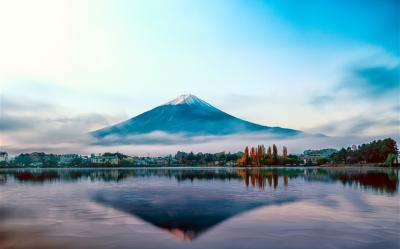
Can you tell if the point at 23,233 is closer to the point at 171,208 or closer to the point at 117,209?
the point at 117,209

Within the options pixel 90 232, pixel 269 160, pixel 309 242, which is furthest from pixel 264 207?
pixel 269 160

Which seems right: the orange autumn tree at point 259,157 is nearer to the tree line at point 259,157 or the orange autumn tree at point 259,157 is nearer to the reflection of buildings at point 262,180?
the tree line at point 259,157

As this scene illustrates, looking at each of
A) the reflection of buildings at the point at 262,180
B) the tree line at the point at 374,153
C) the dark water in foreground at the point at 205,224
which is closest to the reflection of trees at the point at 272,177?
the reflection of buildings at the point at 262,180

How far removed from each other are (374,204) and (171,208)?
1341 centimetres

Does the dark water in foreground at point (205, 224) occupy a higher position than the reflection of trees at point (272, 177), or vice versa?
the dark water in foreground at point (205, 224)

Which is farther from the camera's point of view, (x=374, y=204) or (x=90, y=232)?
(x=374, y=204)

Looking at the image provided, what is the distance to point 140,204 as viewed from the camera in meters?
25.5

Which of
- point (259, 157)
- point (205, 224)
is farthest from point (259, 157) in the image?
point (205, 224)

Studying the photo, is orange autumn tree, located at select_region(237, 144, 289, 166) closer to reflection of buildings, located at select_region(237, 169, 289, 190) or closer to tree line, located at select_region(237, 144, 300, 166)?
tree line, located at select_region(237, 144, 300, 166)

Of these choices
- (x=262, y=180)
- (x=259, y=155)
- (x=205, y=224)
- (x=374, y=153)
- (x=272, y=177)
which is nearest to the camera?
(x=205, y=224)

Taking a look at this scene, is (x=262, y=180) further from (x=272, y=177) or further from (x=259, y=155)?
(x=259, y=155)

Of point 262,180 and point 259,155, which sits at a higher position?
point 259,155

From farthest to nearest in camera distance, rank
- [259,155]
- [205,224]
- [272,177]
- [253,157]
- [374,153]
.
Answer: [259,155]
[253,157]
[374,153]
[272,177]
[205,224]

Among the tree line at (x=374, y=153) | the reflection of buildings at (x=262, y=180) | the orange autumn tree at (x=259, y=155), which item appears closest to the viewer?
the reflection of buildings at (x=262, y=180)
